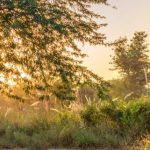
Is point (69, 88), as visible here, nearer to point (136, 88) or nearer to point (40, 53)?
point (40, 53)

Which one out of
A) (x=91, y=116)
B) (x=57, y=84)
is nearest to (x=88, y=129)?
(x=91, y=116)

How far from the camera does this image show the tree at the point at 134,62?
1841 inches

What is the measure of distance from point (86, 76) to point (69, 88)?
24.2 inches

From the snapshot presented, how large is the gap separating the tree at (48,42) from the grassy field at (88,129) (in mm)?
2212

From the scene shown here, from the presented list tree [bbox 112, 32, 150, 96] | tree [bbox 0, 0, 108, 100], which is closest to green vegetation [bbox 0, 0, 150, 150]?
tree [bbox 0, 0, 108, 100]

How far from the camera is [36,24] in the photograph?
940 centimetres

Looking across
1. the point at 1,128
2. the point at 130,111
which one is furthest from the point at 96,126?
the point at 1,128

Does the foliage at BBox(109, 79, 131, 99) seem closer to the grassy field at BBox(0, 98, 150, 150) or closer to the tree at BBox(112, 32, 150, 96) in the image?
the tree at BBox(112, 32, 150, 96)

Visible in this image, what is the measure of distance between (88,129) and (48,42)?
4837 millimetres

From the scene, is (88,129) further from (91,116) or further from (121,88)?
(121,88)

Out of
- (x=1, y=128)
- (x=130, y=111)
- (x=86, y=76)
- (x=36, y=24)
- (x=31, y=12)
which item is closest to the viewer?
(x=31, y=12)

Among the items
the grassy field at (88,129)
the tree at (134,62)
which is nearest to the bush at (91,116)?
the grassy field at (88,129)

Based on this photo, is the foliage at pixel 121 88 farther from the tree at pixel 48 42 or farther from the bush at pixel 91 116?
the tree at pixel 48 42

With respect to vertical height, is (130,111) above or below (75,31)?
below
